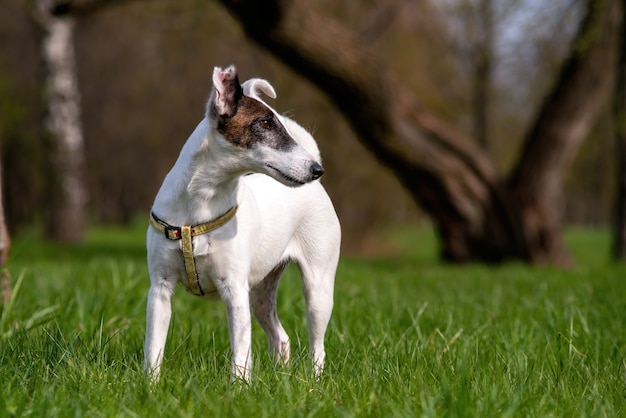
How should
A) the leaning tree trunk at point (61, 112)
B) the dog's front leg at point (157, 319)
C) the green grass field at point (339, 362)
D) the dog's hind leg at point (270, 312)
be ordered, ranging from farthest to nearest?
the leaning tree trunk at point (61, 112)
the dog's hind leg at point (270, 312)
the dog's front leg at point (157, 319)
the green grass field at point (339, 362)

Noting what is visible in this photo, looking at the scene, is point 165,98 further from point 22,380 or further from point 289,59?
point 22,380

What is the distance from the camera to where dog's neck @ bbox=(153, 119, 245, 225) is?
10.7 ft

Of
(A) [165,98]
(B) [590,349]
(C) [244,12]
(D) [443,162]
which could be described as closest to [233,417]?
(B) [590,349]

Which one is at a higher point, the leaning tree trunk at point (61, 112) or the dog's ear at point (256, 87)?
the dog's ear at point (256, 87)

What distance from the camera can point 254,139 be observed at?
3230 millimetres

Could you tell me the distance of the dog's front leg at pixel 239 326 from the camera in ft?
10.6

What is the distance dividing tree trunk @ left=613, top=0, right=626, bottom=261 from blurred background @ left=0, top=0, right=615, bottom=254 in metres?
0.91

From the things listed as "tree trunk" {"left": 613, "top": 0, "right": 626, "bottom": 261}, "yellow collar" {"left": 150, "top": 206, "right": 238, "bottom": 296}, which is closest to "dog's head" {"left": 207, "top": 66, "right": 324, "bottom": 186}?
"yellow collar" {"left": 150, "top": 206, "right": 238, "bottom": 296}

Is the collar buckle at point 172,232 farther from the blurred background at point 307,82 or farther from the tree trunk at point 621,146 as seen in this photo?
the blurred background at point 307,82

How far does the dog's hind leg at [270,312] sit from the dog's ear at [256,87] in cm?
95

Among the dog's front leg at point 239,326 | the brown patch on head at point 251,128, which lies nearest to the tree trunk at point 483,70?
the brown patch on head at point 251,128

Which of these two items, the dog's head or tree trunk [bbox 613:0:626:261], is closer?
the dog's head

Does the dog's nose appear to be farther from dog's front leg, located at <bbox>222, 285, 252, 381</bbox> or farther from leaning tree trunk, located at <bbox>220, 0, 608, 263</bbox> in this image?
leaning tree trunk, located at <bbox>220, 0, 608, 263</bbox>

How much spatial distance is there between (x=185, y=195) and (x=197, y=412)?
1.02 metres
